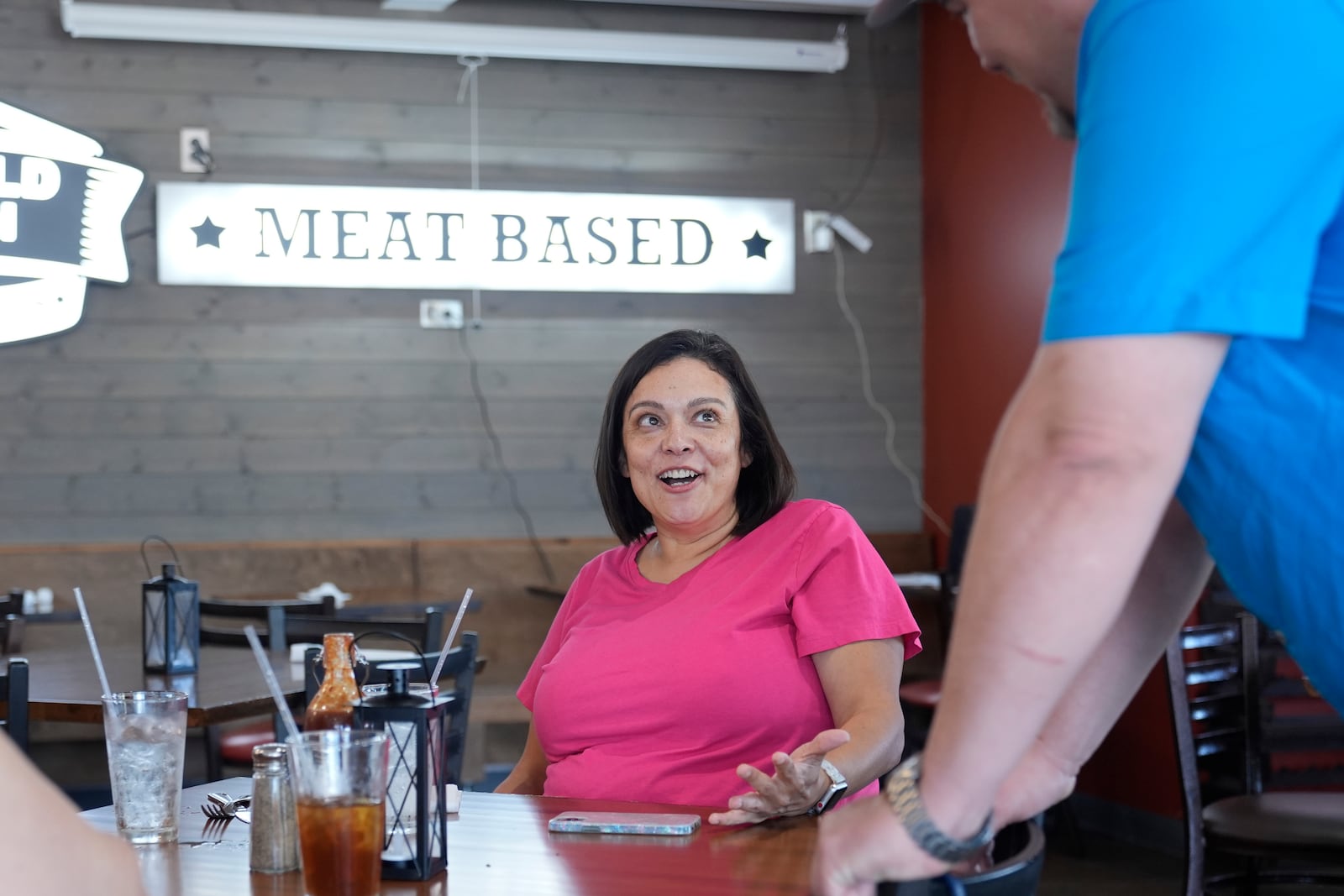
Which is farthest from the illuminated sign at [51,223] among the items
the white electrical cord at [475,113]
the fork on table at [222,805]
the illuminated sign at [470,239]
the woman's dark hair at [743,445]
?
the fork on table at [222,805]

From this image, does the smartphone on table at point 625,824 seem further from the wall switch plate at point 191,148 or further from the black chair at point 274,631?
the wall switch plate at point 191,148

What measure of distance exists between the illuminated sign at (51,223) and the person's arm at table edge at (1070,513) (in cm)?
500

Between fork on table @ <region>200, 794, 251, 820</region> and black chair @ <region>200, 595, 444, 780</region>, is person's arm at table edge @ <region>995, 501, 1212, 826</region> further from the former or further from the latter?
black chair @ <region>200, 595, 444, 780</region>

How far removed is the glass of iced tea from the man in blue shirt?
0.44m

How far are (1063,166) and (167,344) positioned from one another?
3430 mm

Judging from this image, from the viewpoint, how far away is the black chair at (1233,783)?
9.43 ft

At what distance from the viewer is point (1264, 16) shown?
799mm

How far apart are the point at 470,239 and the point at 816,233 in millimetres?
1450

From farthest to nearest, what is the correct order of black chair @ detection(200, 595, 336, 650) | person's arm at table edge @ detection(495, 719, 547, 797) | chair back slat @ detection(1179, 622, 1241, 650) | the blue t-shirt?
black chair @ detection(200, 595, 336, 650)
chair back slat @ detection(1179, 622, 1241, 650)
person's arm at table edge @ detection(495, 719, 547, 797)
the blue t-shirt

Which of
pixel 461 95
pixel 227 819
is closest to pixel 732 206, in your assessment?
pixel 461 95

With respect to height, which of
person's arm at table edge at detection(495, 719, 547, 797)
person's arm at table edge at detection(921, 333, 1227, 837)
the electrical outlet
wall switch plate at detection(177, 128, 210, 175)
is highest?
wall switch plate at detection(177, 128, 210, 175)

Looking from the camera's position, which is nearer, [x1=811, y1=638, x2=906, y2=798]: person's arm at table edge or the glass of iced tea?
the glass of iced tea

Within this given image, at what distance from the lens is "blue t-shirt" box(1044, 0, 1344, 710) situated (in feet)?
2.59

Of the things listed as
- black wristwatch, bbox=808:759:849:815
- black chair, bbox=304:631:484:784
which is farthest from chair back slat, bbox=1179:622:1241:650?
black wristwatch, bbox=808:759:849:815
